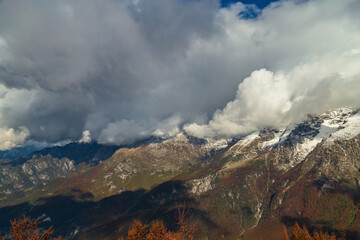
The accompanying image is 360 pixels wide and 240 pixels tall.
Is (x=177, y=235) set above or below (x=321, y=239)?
above

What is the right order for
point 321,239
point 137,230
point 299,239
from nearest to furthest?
point 137,230
point 299,239
point 321,239

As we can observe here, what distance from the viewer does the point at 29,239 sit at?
115ft

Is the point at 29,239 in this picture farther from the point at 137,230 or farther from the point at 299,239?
the point at 299,239

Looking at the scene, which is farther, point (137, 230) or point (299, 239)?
point (299, 239)

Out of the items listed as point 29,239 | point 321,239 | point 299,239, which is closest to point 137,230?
point 29,239

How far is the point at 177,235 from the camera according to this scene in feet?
122

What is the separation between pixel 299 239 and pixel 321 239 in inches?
654

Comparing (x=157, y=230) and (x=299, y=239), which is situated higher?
(x=157, y=230)

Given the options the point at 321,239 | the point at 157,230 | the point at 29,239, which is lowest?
the point at 321,239

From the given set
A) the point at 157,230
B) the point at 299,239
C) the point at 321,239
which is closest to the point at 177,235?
the point at 157,230

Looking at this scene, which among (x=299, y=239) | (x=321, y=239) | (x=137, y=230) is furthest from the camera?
(x=321, y=239)

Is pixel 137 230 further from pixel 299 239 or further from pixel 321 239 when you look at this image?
pixel 321 239

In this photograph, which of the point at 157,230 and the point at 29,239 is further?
the point at 157,230

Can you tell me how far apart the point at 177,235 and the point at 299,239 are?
223 feet
